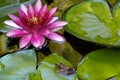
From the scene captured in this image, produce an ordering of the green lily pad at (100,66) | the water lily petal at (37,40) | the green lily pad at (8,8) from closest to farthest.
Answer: the green lily pad at (100,66) → the water lily petal at (37,40) → the green lily pad at (8,8)

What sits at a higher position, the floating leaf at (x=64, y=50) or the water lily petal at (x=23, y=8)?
the water lily petal at (x=23, y=8)

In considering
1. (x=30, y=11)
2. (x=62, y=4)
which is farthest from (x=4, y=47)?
(x=62, y=4)

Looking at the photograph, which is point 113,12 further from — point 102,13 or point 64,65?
point 64,65

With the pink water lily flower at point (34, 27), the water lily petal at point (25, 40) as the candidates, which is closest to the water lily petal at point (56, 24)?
the pink water lily flower at point (34, 27)

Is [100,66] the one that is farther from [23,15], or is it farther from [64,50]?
[23,15]

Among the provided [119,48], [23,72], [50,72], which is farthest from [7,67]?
[119,48]

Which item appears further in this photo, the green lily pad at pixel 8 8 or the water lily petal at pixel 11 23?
the green lily pad at pixel 8 8

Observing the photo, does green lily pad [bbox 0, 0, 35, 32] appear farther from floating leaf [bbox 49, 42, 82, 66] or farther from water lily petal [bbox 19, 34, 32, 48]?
floating leaf [bbox 49, 42, 82, 66]

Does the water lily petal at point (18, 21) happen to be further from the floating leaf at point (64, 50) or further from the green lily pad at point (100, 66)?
the green lily pad at point (100, 66)
